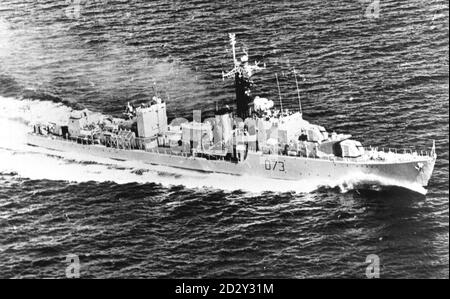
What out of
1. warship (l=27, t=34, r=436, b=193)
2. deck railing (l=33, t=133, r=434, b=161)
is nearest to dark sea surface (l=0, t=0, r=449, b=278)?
deck railing (l=33, t=133, r=434, b=161)

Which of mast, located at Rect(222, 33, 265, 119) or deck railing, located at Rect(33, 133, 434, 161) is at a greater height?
mast, located at Rect(222, 33, 265, 119)

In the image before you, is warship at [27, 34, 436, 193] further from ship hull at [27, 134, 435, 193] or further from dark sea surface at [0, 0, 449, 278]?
dark sea surface at [0, 0, 449, 278]

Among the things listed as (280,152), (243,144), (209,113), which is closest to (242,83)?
(243,144)

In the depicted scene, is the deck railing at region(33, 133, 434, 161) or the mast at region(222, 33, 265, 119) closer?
the deck railing at region(33, 133, 434, 161)

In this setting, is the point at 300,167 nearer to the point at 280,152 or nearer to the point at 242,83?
the point at 280,152
